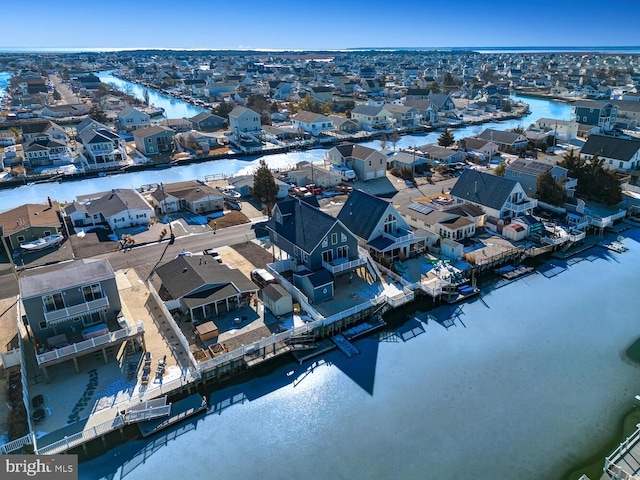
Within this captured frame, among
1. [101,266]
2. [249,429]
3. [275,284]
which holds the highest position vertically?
[101,266]

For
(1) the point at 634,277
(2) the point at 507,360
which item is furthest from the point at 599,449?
(1) the point at 634,277

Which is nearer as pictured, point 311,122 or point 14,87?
point 311,122

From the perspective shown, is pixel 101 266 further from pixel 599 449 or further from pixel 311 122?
pixel 311 122

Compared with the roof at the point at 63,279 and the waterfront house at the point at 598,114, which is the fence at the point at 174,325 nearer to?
the roof at the point at 63,279

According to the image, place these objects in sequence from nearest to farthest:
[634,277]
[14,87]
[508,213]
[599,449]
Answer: [599,449], [634,277], [508,213], [14,87]

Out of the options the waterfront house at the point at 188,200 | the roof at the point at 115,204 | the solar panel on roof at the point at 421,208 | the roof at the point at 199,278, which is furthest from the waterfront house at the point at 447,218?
the roof at the point at 115,204

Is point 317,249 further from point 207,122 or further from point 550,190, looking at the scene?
point 207,122

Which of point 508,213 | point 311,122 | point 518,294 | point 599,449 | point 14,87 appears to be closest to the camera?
point 599,449
